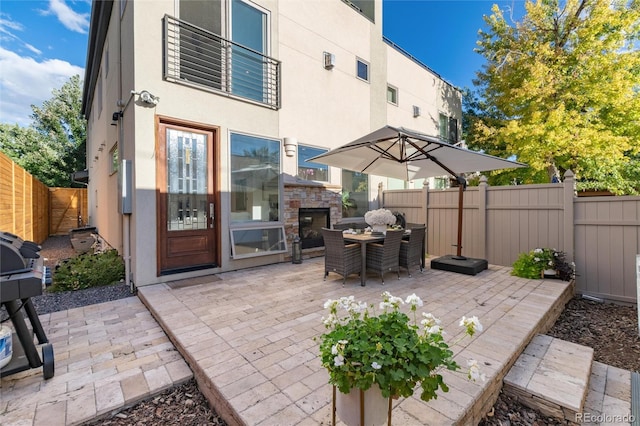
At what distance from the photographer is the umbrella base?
5.12 m

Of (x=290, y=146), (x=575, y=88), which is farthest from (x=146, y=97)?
(x=575, y=88)

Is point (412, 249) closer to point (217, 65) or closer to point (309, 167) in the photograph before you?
point (309, 167)

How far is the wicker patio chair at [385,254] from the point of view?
15.0ft

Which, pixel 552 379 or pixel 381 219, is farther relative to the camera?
pixel 381 219

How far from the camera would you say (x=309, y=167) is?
22.2ft

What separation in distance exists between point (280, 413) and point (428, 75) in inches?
474

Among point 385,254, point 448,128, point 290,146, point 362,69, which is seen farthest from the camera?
point 448,128

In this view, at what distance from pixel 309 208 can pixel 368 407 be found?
5438 millimetres

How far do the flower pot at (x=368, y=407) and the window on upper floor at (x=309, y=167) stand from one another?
17.8 feet

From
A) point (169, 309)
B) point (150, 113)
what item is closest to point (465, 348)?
point (169, 309)

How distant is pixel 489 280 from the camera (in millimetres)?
4770

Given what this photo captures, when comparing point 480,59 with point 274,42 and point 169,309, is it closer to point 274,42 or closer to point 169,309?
point 274,42

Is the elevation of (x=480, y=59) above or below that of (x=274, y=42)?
above

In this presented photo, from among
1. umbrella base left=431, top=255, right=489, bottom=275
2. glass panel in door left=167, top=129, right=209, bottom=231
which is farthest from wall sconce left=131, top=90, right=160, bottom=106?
umbrella base left=431, top=255, right=489, bottom=275
